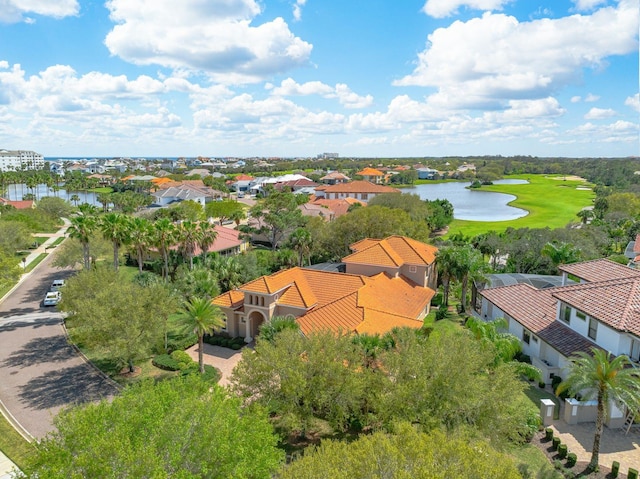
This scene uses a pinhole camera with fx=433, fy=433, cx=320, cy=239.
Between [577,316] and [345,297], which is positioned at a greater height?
[577,316]

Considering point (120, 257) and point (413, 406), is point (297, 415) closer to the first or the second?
point (413, 406)

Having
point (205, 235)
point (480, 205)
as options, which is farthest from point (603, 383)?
point (480, 205)

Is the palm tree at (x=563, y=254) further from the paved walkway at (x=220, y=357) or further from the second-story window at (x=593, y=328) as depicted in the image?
the paved walkway at (x=220, y=357)

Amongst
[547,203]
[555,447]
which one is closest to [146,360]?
[555,447]

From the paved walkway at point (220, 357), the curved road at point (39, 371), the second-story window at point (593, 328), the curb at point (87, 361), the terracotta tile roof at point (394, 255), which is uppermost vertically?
the terracotta tile roof at point (394, 255)

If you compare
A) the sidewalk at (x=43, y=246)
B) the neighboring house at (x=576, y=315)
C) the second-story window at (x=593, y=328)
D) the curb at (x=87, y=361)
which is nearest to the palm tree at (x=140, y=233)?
the curb at (x=87, y=361)

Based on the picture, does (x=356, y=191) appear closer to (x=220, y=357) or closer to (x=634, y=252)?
(x=634, y=252)
